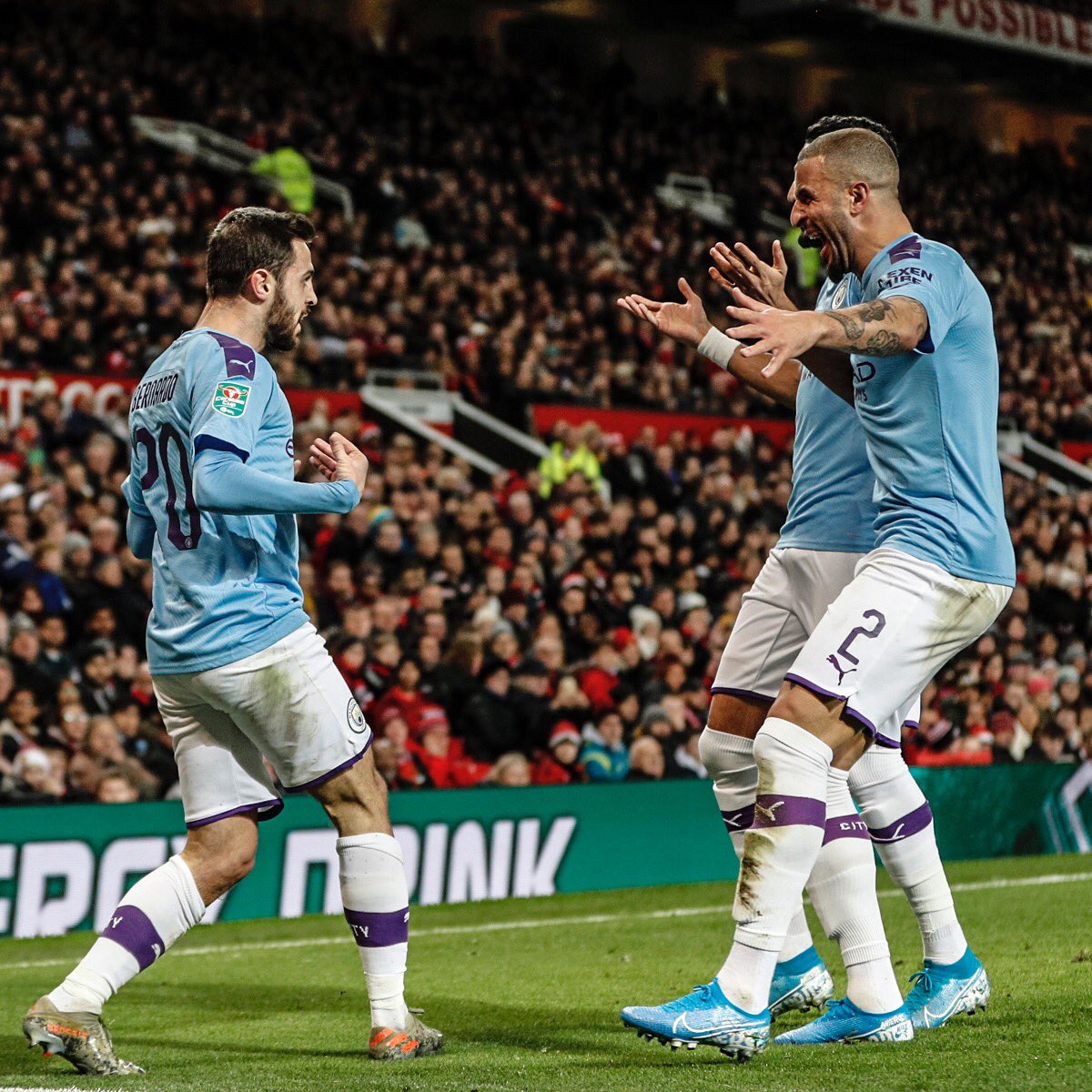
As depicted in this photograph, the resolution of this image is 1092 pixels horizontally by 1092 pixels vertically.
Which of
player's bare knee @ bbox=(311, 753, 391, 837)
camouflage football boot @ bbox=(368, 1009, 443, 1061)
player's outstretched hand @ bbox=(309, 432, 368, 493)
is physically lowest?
camouflage football boot @ bbox=(368, 1009, 443, 1061)

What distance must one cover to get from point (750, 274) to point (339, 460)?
1.38m

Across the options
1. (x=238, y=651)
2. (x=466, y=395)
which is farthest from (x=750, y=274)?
(x=466, y=395)

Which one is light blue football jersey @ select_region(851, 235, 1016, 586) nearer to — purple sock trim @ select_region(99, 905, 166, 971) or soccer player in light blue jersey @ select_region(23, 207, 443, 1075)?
soccer player in light blue jersey @ select_region(23, 207, 443, 1075)

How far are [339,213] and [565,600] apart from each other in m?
7.60

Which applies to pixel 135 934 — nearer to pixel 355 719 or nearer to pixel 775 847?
pixel 355 719

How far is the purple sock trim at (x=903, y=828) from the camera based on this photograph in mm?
4891

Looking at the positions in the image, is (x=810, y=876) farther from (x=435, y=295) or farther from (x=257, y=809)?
(x=435, y=295)

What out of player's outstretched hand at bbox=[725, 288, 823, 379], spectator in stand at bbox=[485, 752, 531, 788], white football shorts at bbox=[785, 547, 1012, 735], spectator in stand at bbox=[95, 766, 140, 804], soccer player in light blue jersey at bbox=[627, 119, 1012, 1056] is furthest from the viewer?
spectator in stand at bbox=[485, 752, 531, 788]

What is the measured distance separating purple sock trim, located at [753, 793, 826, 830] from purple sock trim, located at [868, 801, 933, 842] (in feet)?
2.42

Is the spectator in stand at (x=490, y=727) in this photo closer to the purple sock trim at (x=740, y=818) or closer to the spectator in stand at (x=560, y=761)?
the spectator in stand at (x=560, y=761)

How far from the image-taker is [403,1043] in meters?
4.44

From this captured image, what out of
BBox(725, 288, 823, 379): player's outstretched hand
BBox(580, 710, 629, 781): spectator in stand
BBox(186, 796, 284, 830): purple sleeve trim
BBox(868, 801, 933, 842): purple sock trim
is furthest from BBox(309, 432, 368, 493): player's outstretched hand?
BBox(580, 710, 629, 781): spectator in stand

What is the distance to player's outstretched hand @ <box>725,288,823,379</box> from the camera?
399 centimetres

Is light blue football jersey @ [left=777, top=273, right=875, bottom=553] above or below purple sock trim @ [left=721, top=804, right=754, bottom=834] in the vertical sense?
above
